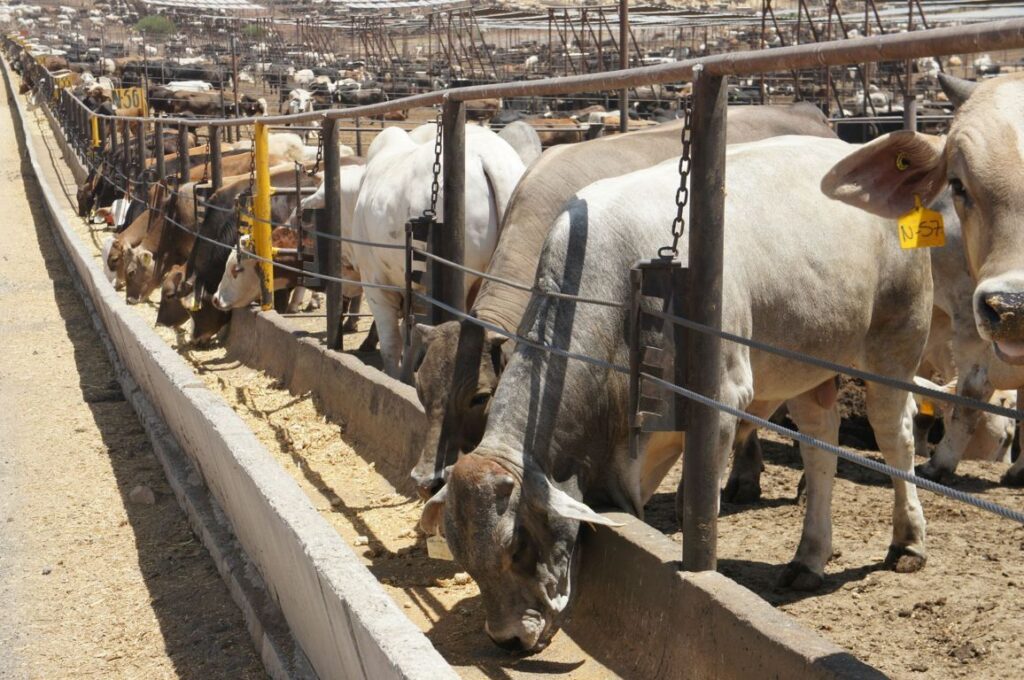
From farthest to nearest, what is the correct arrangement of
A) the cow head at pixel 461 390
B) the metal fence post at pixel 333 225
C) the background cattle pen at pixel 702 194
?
1. the metal fence post at pixel 333 225
2. the cow head at pixel 461 390
3. the background cattle pen at pixel 702 194

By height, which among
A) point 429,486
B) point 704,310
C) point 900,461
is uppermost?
point 704,310

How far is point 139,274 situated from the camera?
14.4 metres

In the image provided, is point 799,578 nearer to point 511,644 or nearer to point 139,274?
point 511,644

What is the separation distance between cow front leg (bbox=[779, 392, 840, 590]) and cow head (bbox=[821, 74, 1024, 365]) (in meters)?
2.03

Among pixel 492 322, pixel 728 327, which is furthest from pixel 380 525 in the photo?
pixel 728 327

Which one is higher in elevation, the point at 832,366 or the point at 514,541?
the point at 832,366

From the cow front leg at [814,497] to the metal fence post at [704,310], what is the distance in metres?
1.40

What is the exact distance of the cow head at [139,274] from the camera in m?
14.2

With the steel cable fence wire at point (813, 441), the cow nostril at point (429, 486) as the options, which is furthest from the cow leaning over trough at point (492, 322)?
the steel cable fence wire at point (813, 441)

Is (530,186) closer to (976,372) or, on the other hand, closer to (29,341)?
(976,372)

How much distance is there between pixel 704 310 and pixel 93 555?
3.27 meters

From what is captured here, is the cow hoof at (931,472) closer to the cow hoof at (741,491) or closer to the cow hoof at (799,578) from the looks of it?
the cow hoof at (741,491)

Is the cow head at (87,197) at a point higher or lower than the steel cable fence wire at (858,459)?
lower

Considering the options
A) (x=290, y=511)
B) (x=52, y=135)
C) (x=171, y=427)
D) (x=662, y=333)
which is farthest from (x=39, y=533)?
(x=52, y=135)
